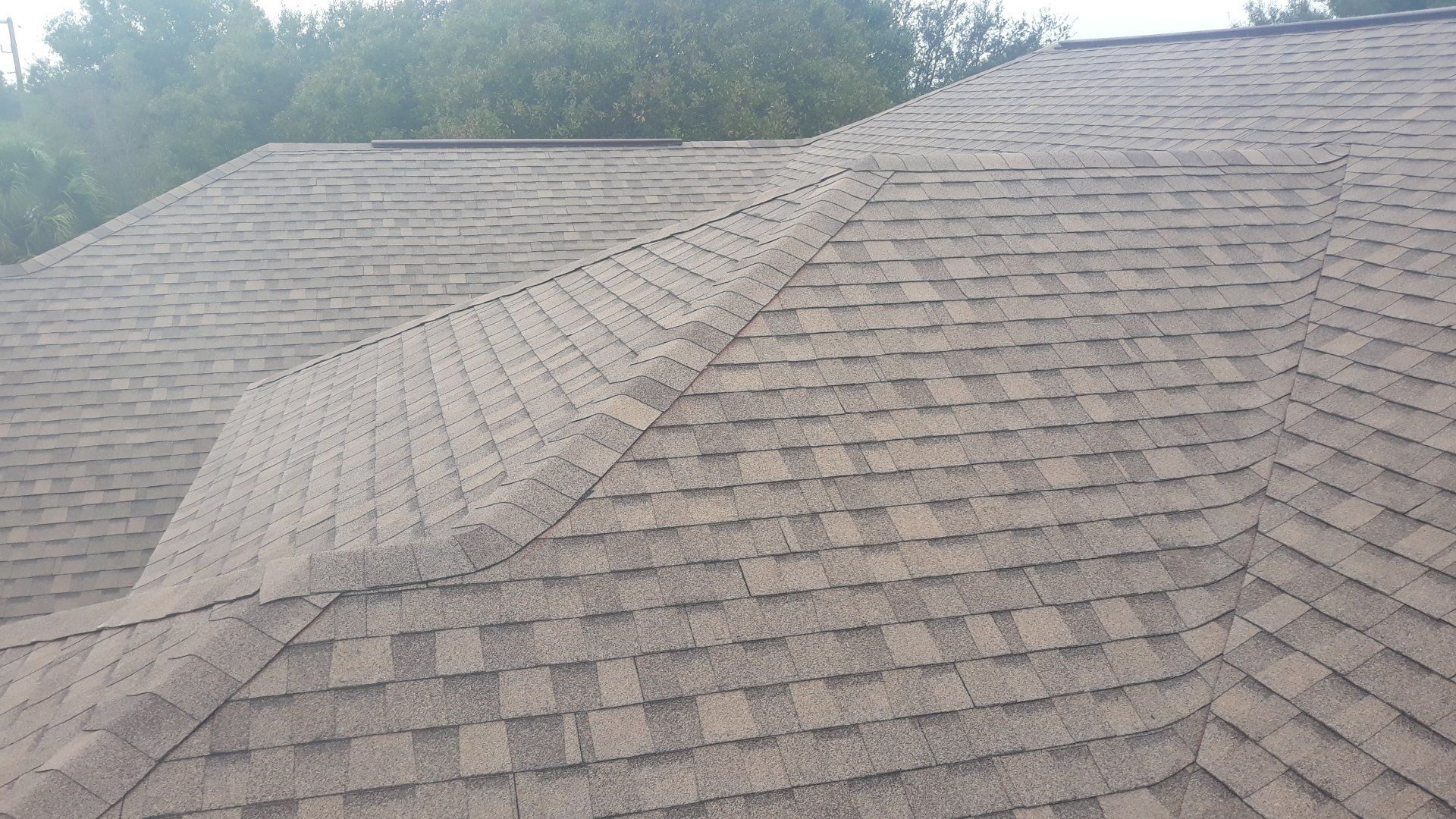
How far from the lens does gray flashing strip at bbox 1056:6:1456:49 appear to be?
396 inches

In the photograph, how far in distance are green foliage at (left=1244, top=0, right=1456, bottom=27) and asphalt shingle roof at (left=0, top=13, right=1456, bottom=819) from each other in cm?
2712

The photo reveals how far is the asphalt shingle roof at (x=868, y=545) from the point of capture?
3.54 metres

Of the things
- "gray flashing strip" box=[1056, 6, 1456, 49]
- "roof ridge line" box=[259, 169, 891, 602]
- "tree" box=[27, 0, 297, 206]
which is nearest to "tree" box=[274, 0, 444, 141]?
"tree" box=[27, 0, 297, 206]

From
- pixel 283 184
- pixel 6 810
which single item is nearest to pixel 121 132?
pixel 283 184

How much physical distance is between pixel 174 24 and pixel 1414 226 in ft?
141

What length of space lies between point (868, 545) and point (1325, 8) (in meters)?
38.2

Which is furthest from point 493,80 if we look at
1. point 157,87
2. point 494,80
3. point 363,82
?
point 157,87

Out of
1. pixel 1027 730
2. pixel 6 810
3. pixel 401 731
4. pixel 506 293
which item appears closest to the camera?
pixel 6 810

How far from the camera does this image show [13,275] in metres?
11.6

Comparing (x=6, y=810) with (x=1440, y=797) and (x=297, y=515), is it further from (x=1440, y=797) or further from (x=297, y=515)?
(x=1440, y=797)

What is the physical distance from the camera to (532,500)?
4.28 m

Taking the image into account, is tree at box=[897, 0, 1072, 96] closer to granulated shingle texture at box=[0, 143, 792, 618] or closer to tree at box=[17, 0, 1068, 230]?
tree at box=[17, 0, 1068, 230]

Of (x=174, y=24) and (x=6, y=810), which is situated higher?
(x=174, y=24)

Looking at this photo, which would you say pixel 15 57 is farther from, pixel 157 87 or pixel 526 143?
pixel 526 143
